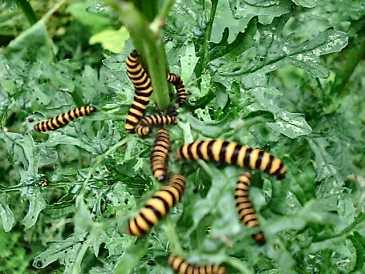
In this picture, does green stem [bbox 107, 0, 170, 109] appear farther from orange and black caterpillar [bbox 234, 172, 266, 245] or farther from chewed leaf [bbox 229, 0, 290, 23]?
chewed leaf [bbox 229, 0, 290, 23]

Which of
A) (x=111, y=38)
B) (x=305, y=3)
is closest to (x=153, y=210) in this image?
(x=305, y=3)

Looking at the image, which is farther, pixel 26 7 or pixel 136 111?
pixel 26 7

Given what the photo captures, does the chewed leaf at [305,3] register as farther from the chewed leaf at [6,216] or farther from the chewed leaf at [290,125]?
the chewed leaf at [6,216]

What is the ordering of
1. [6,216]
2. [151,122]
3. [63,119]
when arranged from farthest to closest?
[6,216] < [63,119] < [151,122]

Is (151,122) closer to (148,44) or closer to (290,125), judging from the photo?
(148,44)

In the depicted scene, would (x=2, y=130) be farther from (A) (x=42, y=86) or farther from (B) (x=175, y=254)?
(B) (x=175, y=254)

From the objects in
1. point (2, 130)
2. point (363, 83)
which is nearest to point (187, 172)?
point (2, 130)
